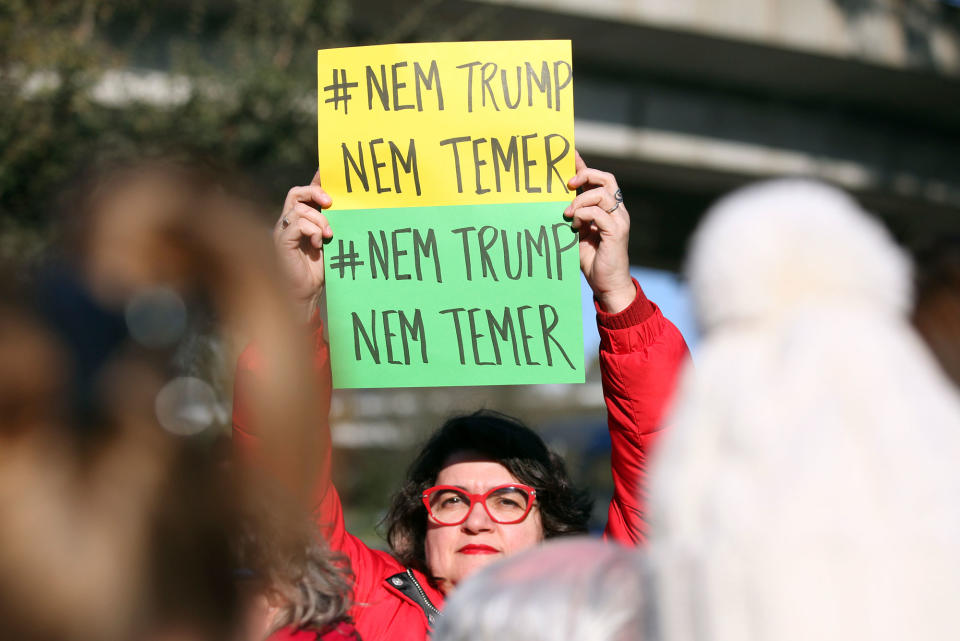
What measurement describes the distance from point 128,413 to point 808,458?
0.60 metres

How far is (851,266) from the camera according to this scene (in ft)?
3.33

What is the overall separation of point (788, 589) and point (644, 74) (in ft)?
35.5

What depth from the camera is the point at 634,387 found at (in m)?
2.46

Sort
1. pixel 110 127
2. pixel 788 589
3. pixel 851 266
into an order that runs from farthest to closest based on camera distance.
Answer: pixel 110 127 < pixel 851 266 < pixel 788 589

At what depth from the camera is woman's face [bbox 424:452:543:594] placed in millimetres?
2730

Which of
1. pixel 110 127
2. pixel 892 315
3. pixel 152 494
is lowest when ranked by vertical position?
pixel 152 494

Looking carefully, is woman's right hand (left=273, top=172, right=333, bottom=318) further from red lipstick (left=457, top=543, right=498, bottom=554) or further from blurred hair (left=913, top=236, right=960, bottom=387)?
blurred hair (left=913, top=236, right=960, bottom=387)

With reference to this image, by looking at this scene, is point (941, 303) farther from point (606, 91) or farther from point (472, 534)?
point (606, 91)

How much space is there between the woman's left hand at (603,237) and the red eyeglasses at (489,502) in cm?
60

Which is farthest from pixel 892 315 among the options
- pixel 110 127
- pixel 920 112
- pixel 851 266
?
pixel 920 112

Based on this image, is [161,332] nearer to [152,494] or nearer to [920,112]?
[152,494]

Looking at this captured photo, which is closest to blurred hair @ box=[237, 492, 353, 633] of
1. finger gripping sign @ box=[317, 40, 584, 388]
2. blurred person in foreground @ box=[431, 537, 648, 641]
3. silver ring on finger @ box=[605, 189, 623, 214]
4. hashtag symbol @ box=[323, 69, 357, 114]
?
blurred person in foreground @ box=[431, 537, 648, 641]

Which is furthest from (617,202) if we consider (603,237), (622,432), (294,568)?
(294,568)

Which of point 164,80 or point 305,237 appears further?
point 164,80
